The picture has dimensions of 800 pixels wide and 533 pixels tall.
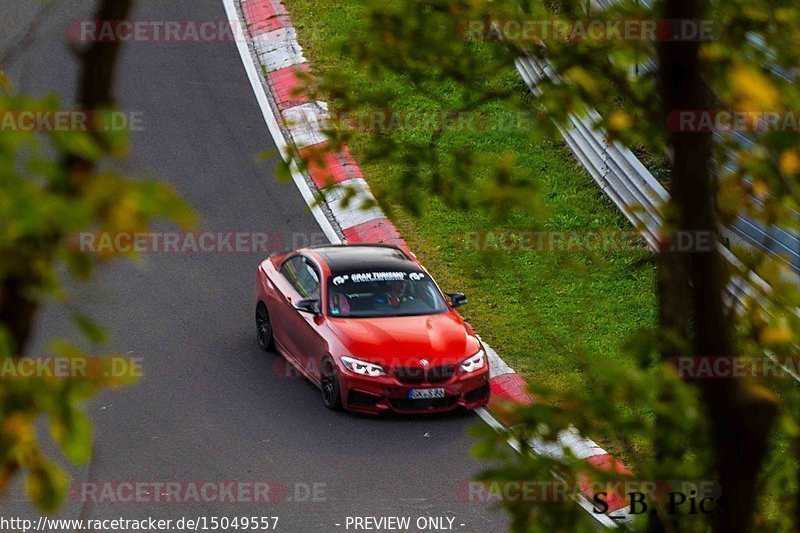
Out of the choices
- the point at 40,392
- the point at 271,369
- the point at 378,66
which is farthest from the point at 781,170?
the point at 271,369

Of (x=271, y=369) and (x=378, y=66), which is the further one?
(x=271, y=369)

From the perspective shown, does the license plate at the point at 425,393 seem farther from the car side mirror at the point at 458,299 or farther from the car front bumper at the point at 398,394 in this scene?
the car side mirror at the point at 458,299

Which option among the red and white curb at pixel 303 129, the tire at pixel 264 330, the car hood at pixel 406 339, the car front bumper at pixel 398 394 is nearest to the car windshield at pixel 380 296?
the car hood at pixel 406 339

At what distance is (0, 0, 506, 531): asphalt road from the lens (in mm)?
10617

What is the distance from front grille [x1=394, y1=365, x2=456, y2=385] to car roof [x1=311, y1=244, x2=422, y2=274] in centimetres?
145

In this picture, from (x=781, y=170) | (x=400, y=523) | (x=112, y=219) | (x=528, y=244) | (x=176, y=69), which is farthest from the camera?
(x=176, y=69)

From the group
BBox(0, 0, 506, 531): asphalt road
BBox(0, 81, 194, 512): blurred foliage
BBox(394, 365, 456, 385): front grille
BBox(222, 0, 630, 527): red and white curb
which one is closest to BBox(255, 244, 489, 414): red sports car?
BBox(394, 365, 456, 385): front grille

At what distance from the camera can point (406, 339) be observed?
12.4 m

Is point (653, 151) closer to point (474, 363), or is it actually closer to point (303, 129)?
point (474, 363)

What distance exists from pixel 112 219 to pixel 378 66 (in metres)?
3.04

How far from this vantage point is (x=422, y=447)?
1172cm

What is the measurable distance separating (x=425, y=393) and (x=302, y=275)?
2.24m

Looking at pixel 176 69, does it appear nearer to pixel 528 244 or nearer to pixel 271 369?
pixel 528 244

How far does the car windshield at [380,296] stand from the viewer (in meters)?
12.8
